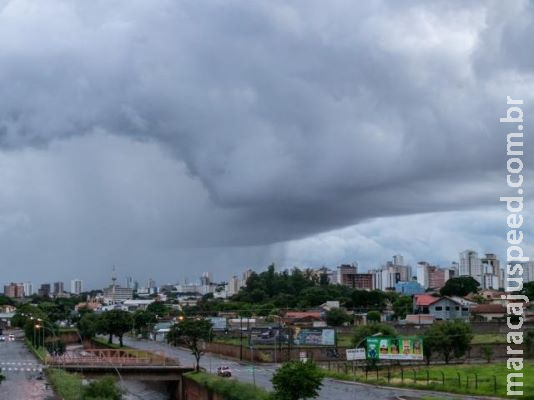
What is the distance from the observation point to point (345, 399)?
68.4 m

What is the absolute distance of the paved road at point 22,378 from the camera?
284ft

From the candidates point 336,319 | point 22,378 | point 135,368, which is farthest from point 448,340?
point 336,319

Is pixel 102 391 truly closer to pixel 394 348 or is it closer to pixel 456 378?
pixel 456 378

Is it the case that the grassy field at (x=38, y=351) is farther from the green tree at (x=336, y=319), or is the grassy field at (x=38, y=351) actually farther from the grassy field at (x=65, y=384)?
the green tree at (x=336, y=319)

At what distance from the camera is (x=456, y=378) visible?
3009 inches

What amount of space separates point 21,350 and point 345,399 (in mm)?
107246

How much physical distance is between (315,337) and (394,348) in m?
22.3

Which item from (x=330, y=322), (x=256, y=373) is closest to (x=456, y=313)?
(x=330, y=322)

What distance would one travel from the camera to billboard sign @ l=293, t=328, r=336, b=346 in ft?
370

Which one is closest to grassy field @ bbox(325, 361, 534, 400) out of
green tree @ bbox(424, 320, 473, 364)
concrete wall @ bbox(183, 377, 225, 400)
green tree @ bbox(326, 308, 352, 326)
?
green tree @ bbox(424, 320, 473, 364)

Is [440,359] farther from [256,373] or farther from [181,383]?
[181,383]

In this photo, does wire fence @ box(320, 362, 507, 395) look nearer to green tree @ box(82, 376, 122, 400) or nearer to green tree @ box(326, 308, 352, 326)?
green tree @ box(82, 376, 122, 400)

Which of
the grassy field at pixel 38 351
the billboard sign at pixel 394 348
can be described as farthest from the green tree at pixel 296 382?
the grassy field at pixel 38 351

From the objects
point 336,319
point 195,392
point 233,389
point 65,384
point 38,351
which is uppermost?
point 336,319
